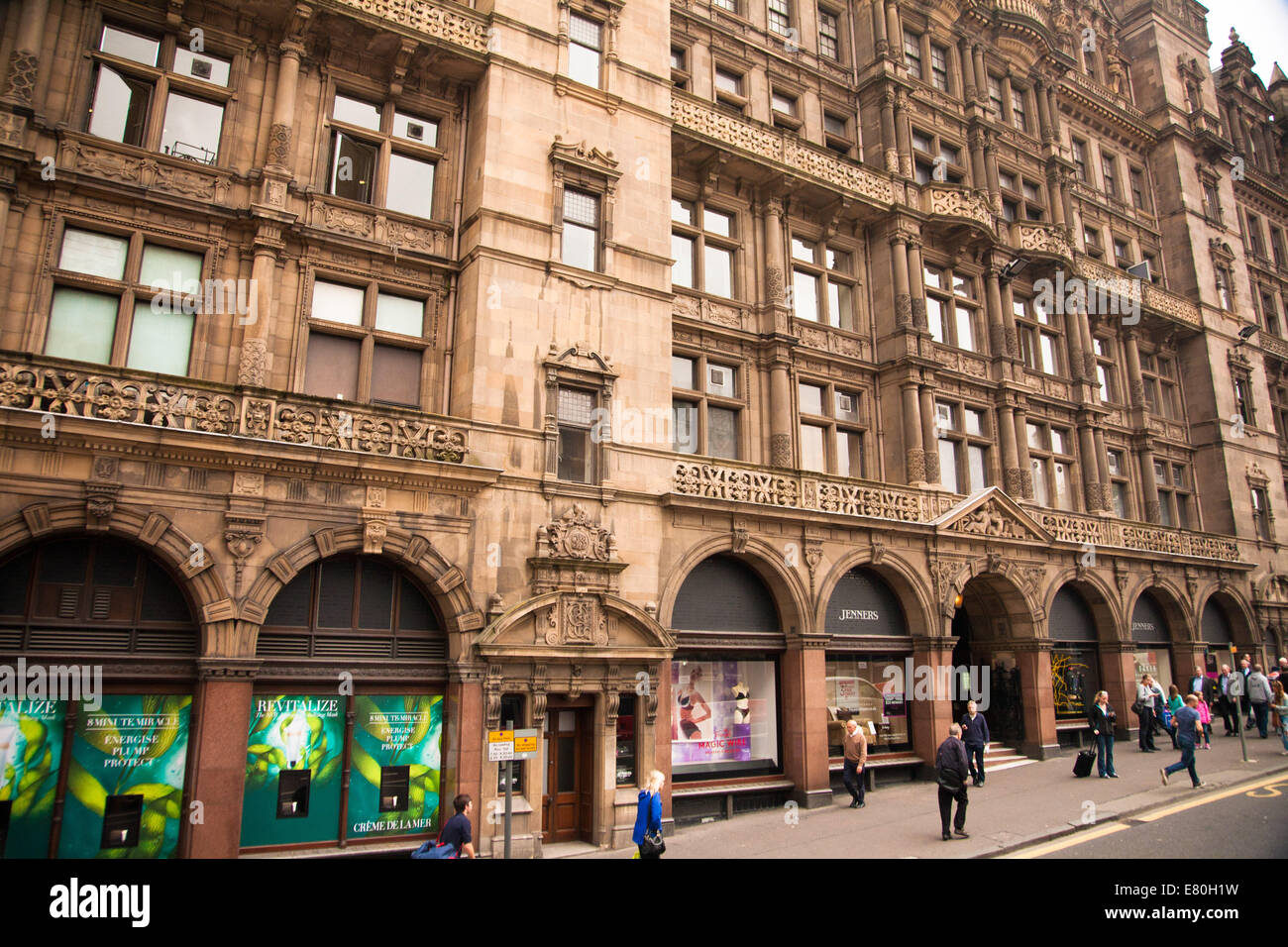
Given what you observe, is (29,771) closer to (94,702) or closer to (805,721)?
(94,702)

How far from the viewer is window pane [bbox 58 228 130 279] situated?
1484 cm

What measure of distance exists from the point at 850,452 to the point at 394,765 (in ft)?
54.6

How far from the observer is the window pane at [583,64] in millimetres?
19828

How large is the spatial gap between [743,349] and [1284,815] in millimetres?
15617

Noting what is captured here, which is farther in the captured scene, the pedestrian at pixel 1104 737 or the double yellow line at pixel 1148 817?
the pedestrian at pixel 1104 737

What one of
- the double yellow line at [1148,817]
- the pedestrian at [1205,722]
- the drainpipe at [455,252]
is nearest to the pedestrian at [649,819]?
the double yellow line at [1148,817]

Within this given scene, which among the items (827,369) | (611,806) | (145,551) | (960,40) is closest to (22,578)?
(145,551)

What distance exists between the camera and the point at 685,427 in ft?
71.2

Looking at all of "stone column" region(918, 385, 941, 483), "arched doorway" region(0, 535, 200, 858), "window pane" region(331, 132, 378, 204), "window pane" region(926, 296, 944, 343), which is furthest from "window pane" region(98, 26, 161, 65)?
"window pane" region(926, 296, 944, 343)

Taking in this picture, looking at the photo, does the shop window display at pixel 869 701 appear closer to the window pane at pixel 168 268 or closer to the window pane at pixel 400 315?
the window pane at pixel 400 315

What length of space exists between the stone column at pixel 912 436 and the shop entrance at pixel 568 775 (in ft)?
44.0

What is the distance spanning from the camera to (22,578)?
41.7 feet

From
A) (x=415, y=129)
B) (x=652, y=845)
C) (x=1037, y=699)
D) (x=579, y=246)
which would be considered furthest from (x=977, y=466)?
(x=652, y=845)
